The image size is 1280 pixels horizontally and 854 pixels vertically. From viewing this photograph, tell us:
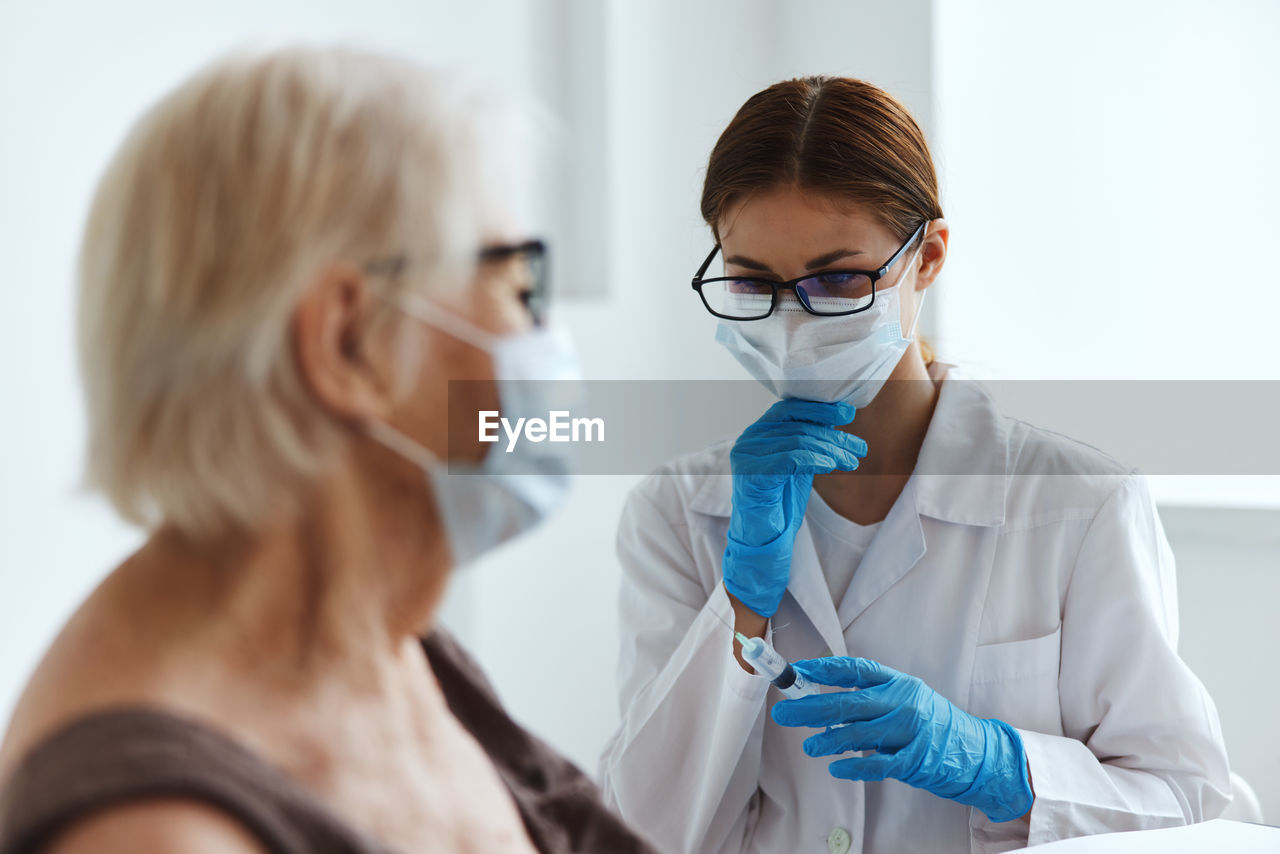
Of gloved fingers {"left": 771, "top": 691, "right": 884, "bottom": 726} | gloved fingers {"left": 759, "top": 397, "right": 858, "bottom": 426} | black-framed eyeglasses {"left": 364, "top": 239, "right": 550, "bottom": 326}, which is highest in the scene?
black-framed eyeglasses {"left": 364, "top": 239, "right": 550, "bottom": 326}

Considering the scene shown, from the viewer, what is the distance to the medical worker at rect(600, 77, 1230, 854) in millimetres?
1271

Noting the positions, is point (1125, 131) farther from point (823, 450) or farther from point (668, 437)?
point (823, 450)

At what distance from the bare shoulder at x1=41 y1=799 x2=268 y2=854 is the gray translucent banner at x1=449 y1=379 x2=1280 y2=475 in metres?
0.30

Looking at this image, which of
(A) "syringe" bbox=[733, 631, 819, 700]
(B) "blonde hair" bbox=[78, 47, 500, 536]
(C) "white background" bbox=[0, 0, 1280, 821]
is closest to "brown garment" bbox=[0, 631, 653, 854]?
(B) "blonde hair" bbox=[78, 47, 500, 536]

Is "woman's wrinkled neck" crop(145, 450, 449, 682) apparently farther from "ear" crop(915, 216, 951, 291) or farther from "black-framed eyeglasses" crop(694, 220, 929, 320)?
"ear" crop(915, 216, 951, 291)

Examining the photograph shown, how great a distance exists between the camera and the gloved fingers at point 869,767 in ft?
4.00

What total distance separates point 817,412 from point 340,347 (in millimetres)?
798

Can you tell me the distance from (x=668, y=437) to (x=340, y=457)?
2172 millimetres

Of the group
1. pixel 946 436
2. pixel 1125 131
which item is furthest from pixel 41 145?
pixel 1125 131

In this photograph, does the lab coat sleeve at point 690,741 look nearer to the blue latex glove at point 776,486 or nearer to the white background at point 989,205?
the blue latex glove at point 776,486

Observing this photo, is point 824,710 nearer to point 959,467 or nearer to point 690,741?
point 690,741

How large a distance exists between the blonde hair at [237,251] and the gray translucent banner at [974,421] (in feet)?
0.43

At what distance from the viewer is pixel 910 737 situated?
3.99 ft

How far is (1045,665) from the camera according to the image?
1344 mm
